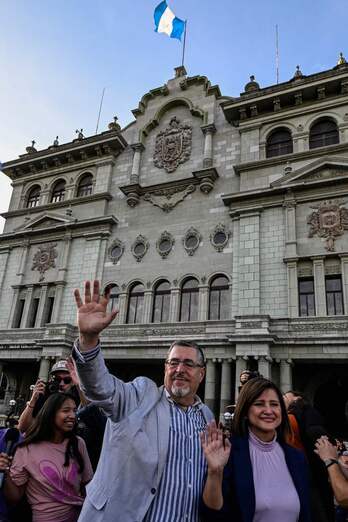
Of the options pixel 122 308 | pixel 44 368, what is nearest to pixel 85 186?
pixel 122 308

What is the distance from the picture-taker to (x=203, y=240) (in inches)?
749

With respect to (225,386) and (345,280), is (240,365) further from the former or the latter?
(345,280)

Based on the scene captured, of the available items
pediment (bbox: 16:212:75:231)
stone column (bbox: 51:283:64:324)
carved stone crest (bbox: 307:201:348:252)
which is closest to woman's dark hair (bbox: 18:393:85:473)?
carved stone crest (bbox: 307:201:348:252)

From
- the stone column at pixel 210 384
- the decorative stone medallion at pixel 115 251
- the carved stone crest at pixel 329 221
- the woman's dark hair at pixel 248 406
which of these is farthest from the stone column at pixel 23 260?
the woman's dark hair at pixel 248 406

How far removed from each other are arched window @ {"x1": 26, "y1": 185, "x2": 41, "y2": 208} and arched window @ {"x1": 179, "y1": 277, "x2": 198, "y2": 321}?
14079 mm

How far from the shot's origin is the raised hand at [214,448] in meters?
2.51

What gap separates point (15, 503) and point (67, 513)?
452 millimetres

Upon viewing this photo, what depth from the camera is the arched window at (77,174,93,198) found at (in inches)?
968

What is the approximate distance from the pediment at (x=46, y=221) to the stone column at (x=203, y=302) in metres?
9.99

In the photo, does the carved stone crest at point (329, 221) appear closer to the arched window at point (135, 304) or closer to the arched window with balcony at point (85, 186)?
the arched window at point (135, 304)

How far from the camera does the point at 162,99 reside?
78.8 ft

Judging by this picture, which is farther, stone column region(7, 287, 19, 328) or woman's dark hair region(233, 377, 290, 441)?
stone column region(7, 287, 19, 328)

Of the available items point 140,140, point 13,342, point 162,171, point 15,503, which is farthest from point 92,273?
point 15,503

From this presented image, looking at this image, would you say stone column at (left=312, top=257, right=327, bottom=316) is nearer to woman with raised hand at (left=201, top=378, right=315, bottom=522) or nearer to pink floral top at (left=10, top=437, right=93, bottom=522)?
woman with raised hand at (left=201, top=378, right=315, bottom=522)
